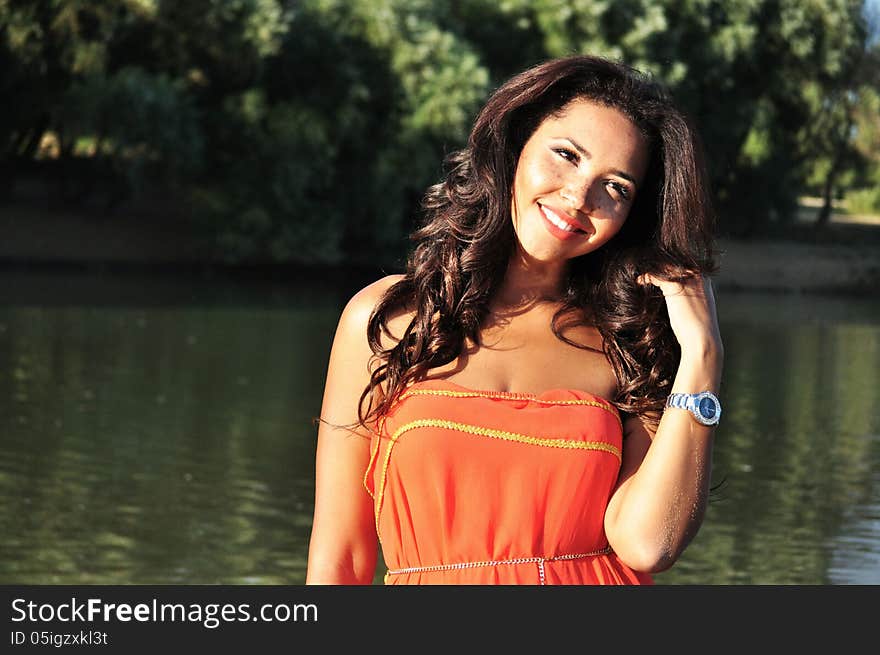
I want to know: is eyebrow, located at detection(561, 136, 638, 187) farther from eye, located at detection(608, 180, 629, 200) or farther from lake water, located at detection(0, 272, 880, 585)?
lake water, located at detection(0, 272, 880, 585)

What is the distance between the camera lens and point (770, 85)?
4356 cm

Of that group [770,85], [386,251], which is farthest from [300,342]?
[770,85]

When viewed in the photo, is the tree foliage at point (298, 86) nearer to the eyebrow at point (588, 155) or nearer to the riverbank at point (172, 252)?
the riverbank at point (172, 252)

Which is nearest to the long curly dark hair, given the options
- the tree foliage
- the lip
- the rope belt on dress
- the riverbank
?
the lip

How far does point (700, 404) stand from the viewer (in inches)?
112

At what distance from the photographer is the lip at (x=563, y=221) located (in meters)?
2.84

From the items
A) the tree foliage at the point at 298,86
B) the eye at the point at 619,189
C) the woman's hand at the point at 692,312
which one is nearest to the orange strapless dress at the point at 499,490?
the woman's hand at the point at 692,312

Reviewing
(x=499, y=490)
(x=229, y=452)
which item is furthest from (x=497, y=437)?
(x=229, y=452)

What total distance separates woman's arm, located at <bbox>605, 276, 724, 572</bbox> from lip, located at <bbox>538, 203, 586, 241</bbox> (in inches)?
8.6

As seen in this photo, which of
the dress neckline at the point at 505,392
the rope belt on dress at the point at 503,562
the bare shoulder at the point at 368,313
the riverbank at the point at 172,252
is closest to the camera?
the rope belt on dress at the point at 503,562

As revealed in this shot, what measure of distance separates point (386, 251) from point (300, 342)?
51.9 ft

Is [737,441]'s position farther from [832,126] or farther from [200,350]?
[832,126]

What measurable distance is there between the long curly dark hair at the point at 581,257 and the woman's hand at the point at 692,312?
19mm

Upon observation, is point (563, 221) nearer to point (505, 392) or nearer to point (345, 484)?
point (505, 392)
